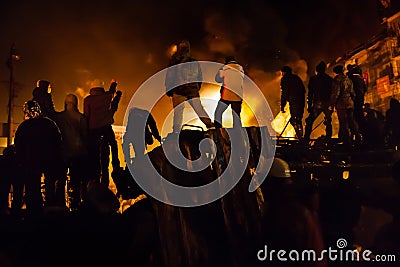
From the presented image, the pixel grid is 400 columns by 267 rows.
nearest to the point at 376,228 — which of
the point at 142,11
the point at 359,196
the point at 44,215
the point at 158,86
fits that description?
the point at 359,196

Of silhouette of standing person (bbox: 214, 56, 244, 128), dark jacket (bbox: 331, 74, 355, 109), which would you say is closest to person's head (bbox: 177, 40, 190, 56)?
silhouette of standing person (bbox: 214, 56, 244, 128)

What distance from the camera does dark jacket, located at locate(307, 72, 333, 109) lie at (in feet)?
27.4

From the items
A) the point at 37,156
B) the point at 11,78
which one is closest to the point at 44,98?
the point at 37,156

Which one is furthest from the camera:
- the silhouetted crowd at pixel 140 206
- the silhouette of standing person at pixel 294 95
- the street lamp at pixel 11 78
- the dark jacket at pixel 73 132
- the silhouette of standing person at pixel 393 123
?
the street lamp at pixel 11 78

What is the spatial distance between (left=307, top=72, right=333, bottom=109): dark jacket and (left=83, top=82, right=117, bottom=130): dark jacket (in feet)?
16.1

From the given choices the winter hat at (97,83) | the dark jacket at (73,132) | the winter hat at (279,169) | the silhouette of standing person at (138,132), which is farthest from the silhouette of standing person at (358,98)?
the winter hat at (97,83)

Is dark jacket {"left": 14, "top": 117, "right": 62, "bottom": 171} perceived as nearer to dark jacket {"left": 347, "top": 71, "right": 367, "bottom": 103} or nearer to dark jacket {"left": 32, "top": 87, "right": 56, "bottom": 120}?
dark jacket {"left": 32, "top": 87, "right": 56, "bottom": 120}

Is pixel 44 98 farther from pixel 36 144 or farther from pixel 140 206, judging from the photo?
pixel 140 206

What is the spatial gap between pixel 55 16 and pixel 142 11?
2.89 metres

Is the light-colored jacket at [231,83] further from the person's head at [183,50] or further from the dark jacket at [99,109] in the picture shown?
the dark jacket at [99,109]

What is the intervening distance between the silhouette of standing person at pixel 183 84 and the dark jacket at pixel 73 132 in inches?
68.6

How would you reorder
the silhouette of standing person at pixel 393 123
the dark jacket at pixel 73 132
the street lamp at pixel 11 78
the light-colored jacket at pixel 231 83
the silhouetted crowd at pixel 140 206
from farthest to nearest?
the street lamp at pixel 11 78
the silhouette of standing person at pixel 393 123
the light-colored jacket at pixel 231 83
the dark jacket at pixel 73 132
the silhouetted crowd at pixel 140 206

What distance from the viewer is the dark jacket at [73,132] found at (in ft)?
20.5

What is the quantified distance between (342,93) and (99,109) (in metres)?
5.62
